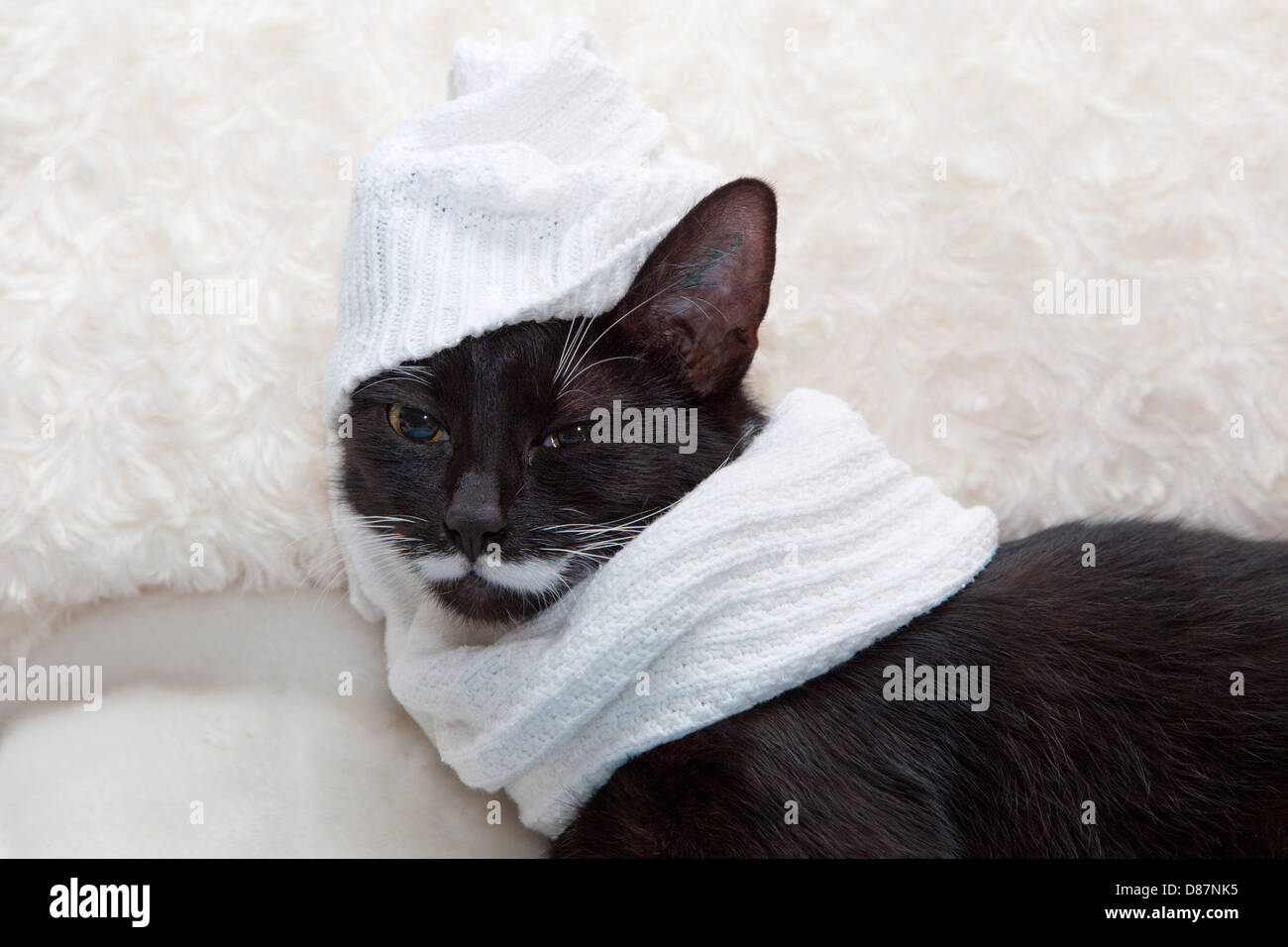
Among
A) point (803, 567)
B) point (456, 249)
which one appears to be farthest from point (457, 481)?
point (803, 567)

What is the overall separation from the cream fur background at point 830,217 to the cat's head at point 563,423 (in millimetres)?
264

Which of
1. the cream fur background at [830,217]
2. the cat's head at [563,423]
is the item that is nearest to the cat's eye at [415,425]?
the cat's head at [563,423]

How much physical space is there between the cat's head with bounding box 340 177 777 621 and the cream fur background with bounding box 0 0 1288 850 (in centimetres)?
26

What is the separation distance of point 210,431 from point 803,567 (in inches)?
26.1

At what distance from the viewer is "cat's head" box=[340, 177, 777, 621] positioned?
3.23 feet

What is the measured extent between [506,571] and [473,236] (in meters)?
0.30

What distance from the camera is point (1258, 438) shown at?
130 centimetres

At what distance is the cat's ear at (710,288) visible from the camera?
994 mm

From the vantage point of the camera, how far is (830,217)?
1.32 m

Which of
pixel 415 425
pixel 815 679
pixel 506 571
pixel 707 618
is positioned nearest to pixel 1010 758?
pixel 815 679

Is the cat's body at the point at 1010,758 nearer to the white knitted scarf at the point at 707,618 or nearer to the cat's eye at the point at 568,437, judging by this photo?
the white knitted scarf at the point at 707,618

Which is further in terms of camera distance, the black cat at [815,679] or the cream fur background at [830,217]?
the cream fur background at [830,217]

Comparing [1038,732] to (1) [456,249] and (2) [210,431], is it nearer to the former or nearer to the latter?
(1) [456,249]

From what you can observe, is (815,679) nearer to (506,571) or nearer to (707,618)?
(707,618)
